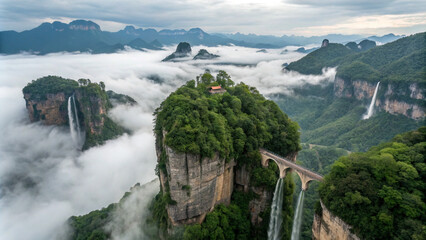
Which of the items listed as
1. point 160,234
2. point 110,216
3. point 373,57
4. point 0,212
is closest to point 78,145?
point 0,212

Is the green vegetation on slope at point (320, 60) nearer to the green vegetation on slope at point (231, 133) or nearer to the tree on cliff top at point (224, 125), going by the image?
the tree on cliff top at point (224, 125)

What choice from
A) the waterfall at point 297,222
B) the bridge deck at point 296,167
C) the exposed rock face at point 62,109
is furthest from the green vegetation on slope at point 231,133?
the exposed rock face at point 62,109

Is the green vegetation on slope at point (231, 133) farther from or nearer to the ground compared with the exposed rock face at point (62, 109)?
farther from the ground

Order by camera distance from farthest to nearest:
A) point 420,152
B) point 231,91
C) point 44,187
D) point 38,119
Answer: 1. point 38,119
2. point 44,187
3. point 231,91
4. point 420,152

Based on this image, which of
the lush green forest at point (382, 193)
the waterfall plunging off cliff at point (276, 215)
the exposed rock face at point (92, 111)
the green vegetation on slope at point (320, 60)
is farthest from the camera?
the green vegetation on slope at point (320, 60)

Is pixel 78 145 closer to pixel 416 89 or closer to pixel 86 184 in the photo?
pixel 86 184

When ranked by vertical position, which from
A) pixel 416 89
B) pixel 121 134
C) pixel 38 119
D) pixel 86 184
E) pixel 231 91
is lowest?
pixel 86 184

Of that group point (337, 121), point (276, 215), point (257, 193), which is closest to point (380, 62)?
point (337, 121)
